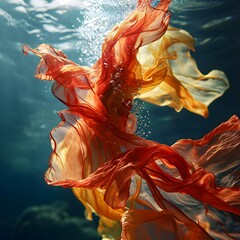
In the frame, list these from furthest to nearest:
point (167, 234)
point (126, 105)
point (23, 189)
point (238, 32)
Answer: point (23, 189) < point (238, 32) < point (126, 105) < point (167, 234)

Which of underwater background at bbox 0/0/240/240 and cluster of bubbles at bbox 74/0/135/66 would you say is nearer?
cluster of bubbles at bbox 74/0/135/66

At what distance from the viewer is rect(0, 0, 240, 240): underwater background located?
7.84 metres

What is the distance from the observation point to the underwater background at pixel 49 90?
784cm

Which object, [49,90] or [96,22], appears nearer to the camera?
[96,22]

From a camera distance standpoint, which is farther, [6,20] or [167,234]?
[6,20]

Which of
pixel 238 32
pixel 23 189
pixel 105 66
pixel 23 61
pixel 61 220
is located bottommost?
pixel 23 189

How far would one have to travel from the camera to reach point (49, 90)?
39.1 feet

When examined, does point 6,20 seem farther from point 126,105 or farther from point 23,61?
point 126,105

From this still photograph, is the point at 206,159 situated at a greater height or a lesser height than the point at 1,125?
greater

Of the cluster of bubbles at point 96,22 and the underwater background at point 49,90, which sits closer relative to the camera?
the cluster of bubbles at point 96,22

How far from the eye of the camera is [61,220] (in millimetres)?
10797

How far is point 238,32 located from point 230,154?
7.19 meters

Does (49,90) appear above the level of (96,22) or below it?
below

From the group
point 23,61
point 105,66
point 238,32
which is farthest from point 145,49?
point 23,61
